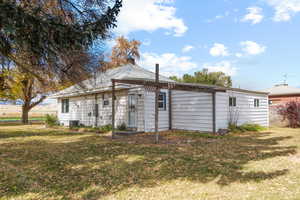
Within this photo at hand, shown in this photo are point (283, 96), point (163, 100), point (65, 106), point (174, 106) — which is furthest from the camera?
point (283, 96)

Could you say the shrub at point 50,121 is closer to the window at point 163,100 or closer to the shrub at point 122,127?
the shrub at point 122,127

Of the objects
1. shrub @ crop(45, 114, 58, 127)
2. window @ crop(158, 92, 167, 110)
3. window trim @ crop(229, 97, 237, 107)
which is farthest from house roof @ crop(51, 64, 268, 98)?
shrub @ crop(45, 114, 58, 127)

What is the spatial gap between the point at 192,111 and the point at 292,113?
818cm

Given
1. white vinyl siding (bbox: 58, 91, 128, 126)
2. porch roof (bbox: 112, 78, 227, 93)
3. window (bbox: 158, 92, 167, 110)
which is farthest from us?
white vinyl siding (bbox: 58, 91, 128, 126)

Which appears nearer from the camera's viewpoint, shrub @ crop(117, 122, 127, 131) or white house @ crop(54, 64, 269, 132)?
white house @ crop(54, 64, 269, 132)

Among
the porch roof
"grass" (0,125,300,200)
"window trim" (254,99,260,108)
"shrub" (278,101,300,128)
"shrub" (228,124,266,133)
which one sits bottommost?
"grass" (0,125,300,200)

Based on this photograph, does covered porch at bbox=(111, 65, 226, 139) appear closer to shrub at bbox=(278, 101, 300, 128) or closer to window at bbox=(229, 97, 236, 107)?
window at bbox=(229, 97, 236, 107)

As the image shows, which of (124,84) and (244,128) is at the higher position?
(124,84)

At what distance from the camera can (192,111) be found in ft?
39.1

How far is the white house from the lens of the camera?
36.7ft

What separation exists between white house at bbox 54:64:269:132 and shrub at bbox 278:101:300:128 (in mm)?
1505

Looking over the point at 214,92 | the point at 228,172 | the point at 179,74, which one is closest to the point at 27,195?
the point at 228,172

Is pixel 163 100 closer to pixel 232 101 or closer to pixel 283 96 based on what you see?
pixel 232 101

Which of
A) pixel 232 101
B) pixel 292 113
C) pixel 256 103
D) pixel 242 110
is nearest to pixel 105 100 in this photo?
pixel 232 101
